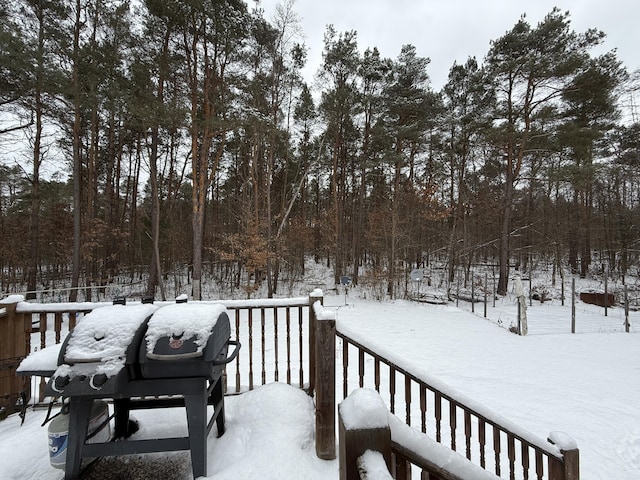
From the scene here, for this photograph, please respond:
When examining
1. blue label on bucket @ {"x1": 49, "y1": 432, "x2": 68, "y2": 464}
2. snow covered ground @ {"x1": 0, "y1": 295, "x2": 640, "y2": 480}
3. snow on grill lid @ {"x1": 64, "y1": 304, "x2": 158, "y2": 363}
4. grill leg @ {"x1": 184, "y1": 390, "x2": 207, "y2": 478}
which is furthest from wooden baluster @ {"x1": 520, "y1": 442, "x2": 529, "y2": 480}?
blue label on bucket @ {"x1": 49, "y1": 432, "x2": 68, "y2": 464}

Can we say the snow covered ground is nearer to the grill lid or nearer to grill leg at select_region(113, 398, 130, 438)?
grill leg at select_region(113, 398, 130, 438)

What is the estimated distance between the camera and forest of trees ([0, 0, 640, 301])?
30.2ft

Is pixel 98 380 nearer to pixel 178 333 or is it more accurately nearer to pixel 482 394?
pixel 178 333

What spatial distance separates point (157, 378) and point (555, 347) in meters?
8.57

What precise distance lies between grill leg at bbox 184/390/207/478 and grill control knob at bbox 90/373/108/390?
41 centimetres

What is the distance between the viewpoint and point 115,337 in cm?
152

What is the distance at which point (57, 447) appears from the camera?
162cm

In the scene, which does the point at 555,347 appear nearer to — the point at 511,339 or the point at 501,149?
the point at 511,339

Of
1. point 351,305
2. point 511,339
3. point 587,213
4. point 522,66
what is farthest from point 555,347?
point 587,213

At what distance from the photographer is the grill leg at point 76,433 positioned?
154 cm

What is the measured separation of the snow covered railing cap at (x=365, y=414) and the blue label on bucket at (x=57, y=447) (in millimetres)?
1849

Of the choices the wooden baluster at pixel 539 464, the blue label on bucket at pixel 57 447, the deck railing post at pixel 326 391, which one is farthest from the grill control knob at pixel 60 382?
the wooden baluster at pixel 539 464

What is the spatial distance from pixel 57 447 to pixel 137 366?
0.68m

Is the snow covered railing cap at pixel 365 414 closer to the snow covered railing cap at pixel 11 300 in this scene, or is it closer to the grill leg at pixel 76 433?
the grill leg at pixel 76 433
